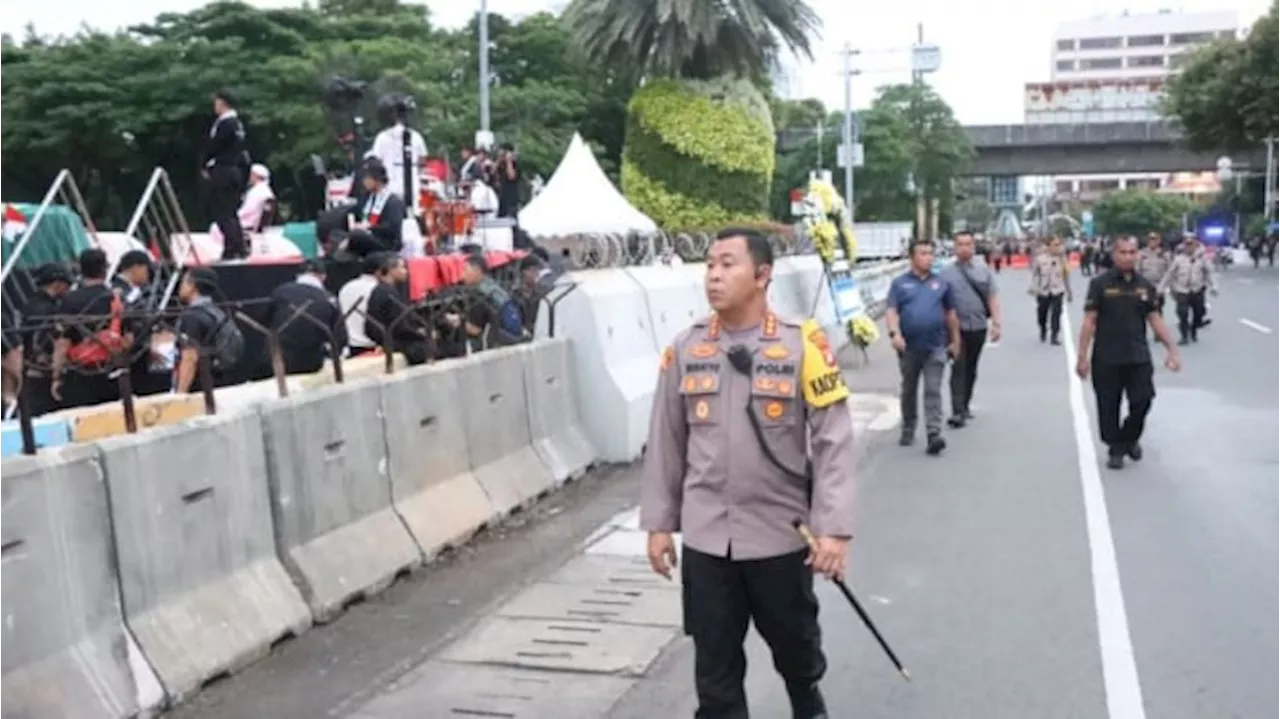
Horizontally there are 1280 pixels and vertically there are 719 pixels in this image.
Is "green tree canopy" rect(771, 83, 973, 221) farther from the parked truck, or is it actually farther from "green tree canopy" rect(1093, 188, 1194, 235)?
"green tree canopy" rect(1093, 188, 1194, 235)

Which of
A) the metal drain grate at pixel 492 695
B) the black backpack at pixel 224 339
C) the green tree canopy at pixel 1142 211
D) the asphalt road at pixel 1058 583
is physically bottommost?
the green tree canopy at pixel 1142 211

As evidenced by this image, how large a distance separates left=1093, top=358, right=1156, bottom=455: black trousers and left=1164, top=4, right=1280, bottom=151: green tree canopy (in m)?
50.1

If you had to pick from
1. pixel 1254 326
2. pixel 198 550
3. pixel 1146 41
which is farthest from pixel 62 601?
pixel 1146 41

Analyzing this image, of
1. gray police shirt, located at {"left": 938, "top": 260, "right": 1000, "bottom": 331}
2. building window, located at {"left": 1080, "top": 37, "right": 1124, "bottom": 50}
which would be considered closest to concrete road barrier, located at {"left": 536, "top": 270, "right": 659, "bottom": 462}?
gray police shirt, located at {"left": 938, "top": 260, "right": 1000, "bottom": 331}

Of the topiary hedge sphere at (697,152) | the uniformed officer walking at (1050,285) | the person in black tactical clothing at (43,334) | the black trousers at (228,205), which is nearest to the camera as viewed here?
the person in black tactical clothing at (43,334)

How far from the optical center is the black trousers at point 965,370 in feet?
46.5

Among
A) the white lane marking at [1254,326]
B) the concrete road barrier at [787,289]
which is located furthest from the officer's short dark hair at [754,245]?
the white lane marking at [1254,326]

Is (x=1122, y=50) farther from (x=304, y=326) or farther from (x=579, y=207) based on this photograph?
(x=304, y=326)

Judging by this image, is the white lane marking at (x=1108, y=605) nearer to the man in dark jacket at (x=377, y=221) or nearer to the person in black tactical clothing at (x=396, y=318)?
the person in black tactical clothing at (x=396, y=318)

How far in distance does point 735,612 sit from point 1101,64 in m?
191

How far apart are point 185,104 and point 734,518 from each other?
39.2 metres

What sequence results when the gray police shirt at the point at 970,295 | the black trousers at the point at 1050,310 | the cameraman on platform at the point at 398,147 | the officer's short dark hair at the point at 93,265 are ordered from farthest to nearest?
the black trousers at the point at 1050,310 → the cameraman on platform at the point at 398,147 → the gray police shirt at the point at 970,295 → the officer's short dark hair at the point at 93,265

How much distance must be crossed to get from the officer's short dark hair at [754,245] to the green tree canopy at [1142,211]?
131814 millimetres

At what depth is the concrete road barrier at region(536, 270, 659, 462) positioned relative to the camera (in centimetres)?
1201
